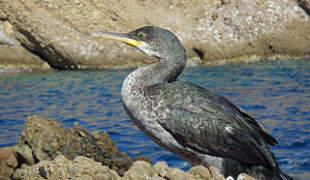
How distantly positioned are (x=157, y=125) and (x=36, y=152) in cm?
173

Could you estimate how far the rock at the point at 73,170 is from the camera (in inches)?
154

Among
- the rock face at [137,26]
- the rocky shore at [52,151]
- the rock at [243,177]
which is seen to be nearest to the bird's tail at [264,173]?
the rock at [243,177]

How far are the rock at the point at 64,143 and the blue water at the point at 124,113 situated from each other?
1072 mm

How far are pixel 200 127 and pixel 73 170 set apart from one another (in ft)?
3.83

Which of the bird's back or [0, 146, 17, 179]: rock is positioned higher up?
the bird's back

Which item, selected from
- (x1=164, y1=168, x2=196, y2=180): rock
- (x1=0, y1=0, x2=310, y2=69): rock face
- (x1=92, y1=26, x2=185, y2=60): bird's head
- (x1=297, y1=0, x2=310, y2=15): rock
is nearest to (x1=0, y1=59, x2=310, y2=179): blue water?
(x1=0, y1=0, x2=310, y2=69): rock face

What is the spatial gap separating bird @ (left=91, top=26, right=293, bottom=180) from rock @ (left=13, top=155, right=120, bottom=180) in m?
0.54

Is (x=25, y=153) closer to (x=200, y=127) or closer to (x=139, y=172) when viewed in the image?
(x=139, y=172)

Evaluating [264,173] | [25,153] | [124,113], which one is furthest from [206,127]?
[124,113]

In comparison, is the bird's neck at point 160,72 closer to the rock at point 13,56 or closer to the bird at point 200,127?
the bird at point 200,127

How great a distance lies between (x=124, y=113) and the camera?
9.03m

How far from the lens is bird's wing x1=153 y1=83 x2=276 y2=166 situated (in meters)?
3.95

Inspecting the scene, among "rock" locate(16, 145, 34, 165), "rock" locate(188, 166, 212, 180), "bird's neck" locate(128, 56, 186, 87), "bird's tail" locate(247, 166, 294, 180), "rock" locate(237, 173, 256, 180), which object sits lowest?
"rock" locate(16, 145, 34, 165)

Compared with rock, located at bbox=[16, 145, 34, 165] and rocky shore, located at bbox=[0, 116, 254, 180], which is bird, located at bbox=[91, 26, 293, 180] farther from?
rock, located at bbox=[16, 145, 34, 165]
